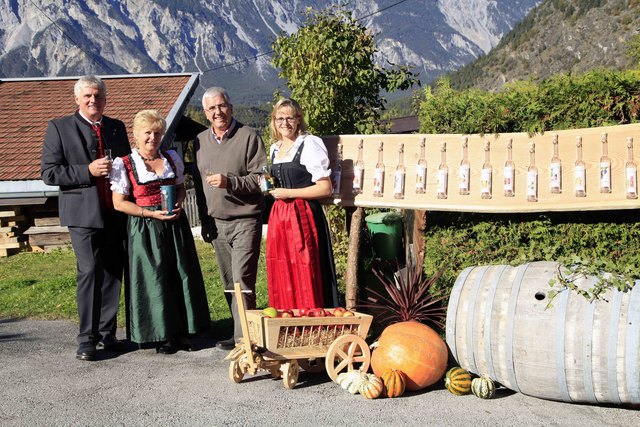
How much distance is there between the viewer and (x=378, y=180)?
5688 millimetres

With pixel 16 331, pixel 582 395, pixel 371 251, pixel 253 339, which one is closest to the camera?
pixel 582 395

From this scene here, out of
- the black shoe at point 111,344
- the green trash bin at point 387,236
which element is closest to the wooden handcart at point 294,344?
the black shoe at point 111,344

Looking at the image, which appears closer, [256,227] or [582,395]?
[582,395]

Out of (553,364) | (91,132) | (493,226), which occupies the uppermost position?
(91,132)

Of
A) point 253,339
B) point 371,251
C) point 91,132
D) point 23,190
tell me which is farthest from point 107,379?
point 23,190

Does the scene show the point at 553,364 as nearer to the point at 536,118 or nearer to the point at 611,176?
the point at 611,176

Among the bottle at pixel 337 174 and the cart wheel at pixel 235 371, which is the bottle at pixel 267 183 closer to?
the bottle at pixel 337 174

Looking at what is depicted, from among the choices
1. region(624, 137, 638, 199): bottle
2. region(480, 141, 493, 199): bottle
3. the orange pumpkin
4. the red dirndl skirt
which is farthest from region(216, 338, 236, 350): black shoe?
region(624, 137, 638, 199): bottle

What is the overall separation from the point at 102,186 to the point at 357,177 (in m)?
2.04

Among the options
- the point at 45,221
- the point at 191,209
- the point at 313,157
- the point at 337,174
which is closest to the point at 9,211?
the point at 45,221

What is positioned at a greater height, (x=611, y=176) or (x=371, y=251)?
(x=611, y=176)

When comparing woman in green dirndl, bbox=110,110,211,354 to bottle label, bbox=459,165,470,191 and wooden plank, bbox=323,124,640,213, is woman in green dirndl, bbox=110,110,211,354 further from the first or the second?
bottle label, bbox=459,165,470,191

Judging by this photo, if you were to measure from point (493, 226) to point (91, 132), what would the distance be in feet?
10.6

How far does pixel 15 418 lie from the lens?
4359mm
